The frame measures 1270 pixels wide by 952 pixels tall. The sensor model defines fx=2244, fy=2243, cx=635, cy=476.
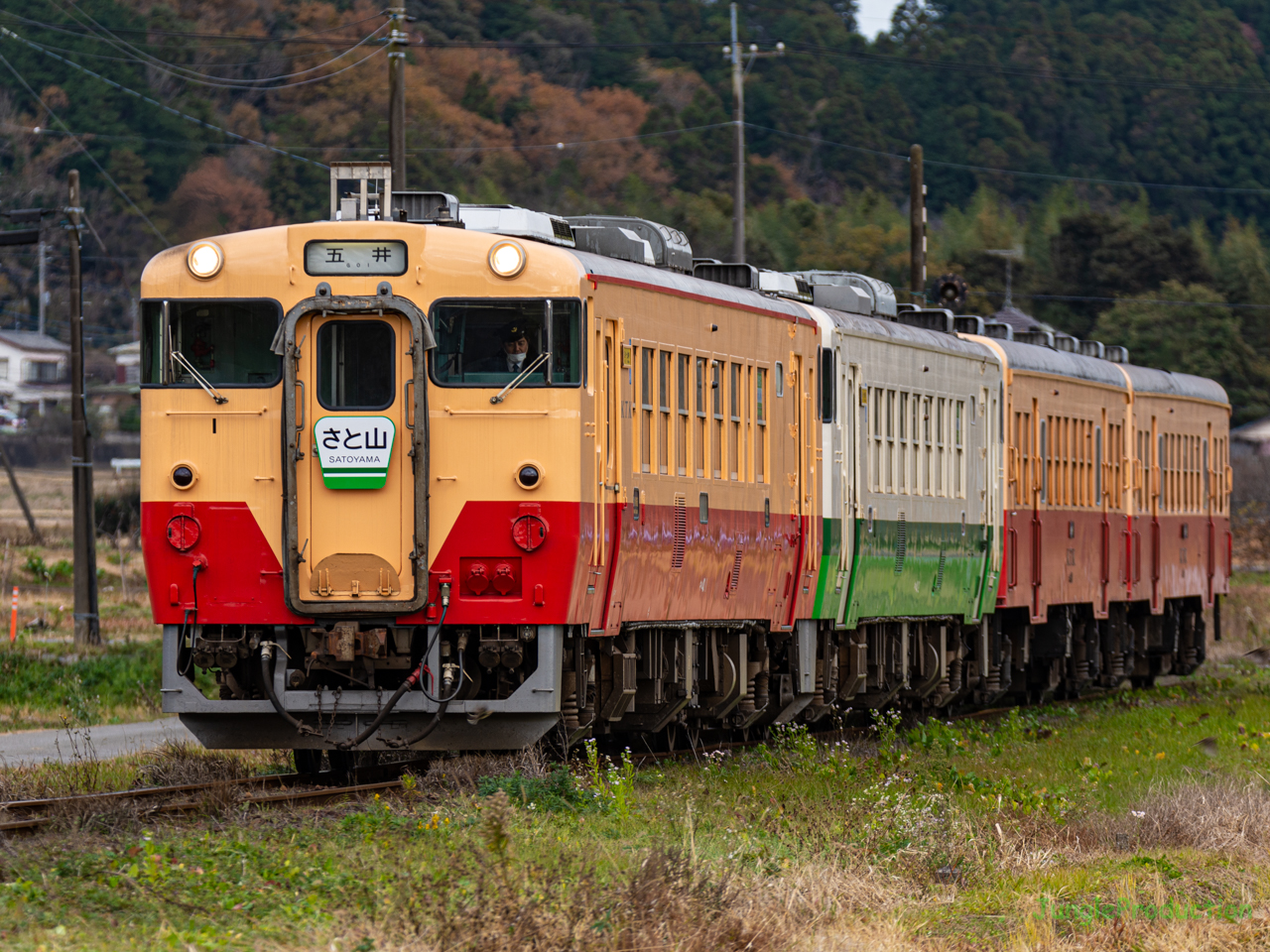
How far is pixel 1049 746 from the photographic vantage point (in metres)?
18.6

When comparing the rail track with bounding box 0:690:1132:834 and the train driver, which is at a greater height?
the train driver

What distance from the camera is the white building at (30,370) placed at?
3376 inches

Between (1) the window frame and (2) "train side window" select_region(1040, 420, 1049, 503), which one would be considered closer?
(1) the window frame

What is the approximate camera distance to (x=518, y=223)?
48.5 feet

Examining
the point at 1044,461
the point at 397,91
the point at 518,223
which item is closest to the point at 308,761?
the point at 518,223

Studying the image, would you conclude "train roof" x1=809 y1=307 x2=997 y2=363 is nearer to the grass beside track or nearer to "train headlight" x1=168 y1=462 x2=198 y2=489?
the grass beside track

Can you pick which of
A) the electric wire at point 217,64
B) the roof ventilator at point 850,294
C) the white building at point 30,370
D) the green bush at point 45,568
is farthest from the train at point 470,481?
the white building at point 30,370

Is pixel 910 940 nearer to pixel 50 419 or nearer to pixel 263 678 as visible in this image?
pixel 263 678

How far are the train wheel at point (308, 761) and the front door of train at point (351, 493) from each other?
1.66 m

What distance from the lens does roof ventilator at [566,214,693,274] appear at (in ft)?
52.0

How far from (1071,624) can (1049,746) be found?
7600 mm

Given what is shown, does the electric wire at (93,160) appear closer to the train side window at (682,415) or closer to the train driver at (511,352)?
the train side window at (682,415)

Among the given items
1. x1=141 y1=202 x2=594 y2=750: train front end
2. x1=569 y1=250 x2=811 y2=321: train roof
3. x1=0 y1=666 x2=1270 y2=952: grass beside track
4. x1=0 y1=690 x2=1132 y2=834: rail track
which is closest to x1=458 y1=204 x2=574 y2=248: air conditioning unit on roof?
x1=569 y1=250 x2=811 y2=321: train roof

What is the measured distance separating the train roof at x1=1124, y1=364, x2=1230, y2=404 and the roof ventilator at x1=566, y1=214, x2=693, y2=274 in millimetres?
12420
